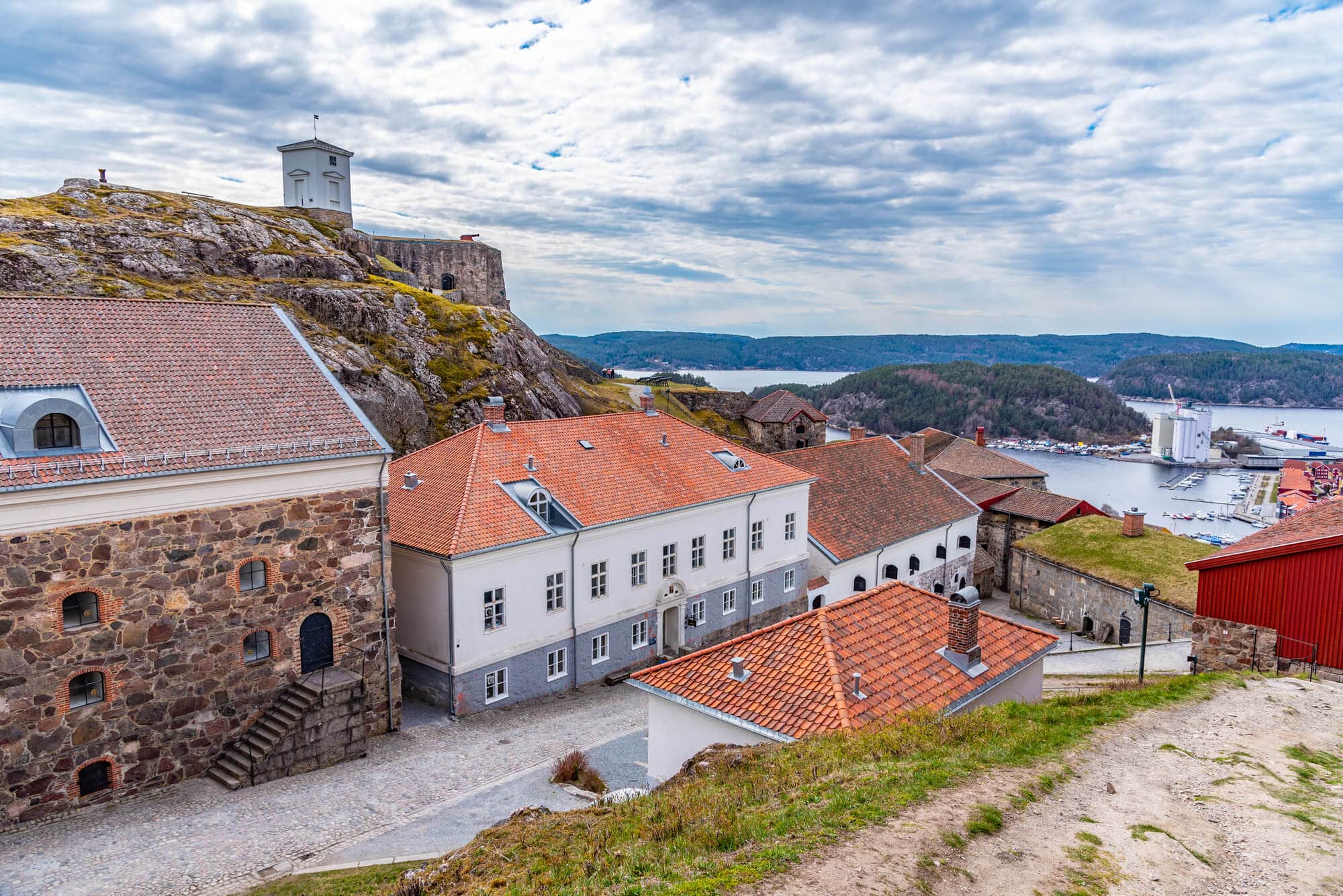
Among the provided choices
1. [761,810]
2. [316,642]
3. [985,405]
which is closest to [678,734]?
[761,810]

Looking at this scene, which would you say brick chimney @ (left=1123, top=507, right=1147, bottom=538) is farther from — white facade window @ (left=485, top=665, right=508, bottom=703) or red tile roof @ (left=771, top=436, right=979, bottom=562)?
white facade window @ (left=485, top=665, right=508, bottom=703)

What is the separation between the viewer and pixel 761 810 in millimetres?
10578

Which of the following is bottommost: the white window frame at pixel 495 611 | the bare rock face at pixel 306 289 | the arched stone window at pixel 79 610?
the white window frame at pixel 495 611

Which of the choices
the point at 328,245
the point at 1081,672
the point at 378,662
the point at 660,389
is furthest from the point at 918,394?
the point at 378,662

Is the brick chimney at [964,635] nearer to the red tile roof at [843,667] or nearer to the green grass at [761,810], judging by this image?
the red tile roof at [843,667]

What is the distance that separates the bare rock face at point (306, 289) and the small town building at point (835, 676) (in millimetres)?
28004

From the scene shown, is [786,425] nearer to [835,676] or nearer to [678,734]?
[678,734]

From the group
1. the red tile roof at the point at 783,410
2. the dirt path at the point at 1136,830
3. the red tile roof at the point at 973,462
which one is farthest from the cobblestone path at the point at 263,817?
the red tile roof at the point at 783,410

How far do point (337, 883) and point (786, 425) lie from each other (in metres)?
54.7

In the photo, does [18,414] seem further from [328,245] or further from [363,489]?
[328,245]

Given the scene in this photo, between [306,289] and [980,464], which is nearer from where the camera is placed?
[306,289]

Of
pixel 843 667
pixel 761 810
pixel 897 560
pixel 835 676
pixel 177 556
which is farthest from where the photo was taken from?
pixel 897 560

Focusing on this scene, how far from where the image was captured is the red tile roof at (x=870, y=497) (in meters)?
36.2

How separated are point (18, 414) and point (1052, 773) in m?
19.7
